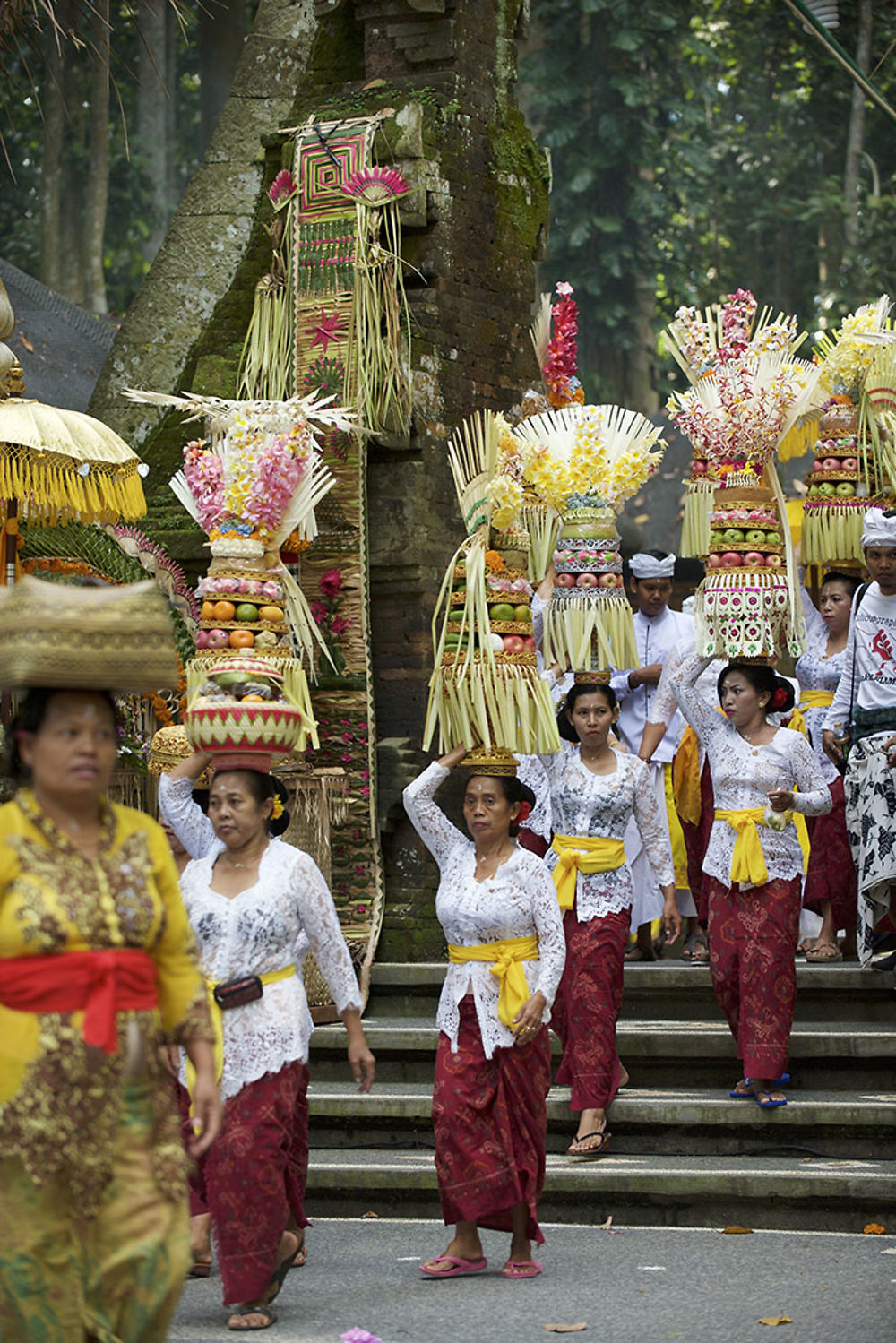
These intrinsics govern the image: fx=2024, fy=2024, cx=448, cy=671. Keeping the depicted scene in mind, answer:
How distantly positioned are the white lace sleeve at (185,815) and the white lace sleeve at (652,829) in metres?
1.77

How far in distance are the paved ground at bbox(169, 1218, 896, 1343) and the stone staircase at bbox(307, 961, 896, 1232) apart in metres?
0.14

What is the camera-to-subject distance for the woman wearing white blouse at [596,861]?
7.49 m

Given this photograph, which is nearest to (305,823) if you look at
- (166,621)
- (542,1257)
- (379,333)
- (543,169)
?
(379,333)

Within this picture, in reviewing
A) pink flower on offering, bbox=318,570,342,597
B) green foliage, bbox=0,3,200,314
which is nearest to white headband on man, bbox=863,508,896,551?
pink flower on offering, bbox=318,570,342,597

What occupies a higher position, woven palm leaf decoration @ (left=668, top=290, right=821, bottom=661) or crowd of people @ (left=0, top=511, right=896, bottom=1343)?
woven palm leaf decoration @ (left=668, top=290, right=821, bottom=661)

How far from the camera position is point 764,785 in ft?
25.1

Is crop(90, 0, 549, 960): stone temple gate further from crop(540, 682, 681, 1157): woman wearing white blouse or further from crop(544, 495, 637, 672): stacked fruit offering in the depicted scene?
crop(540, 682, 681, 1157): woman wearing white blouse

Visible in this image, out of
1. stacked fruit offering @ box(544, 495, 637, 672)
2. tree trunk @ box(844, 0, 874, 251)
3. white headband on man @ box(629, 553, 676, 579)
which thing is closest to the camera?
stacked fruit offering @ box(544, 495, 637, 672)

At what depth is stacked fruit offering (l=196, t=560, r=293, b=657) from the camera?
713 cm

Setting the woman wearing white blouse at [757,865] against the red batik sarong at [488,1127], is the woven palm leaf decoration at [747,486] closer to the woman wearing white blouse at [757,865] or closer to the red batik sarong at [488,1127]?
the woman wearing white blouse at [757,865]

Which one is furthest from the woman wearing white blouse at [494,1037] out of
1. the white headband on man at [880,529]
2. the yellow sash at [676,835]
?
the yellow sash at [676,835]

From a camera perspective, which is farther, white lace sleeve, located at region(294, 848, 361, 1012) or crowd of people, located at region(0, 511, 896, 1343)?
white lace sleeve, located at region(294, 848, 361, 1012)

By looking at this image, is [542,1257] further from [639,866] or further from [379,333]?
[379,333]

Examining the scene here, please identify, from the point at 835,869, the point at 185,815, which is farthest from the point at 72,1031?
the point at 835,869
